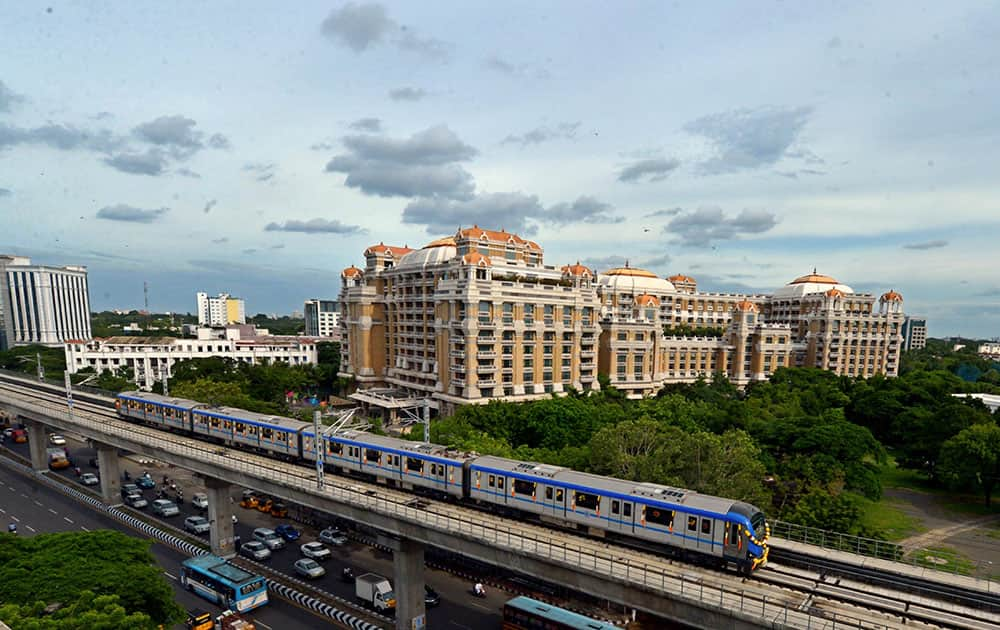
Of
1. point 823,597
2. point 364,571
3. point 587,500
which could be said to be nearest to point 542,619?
point 587,500

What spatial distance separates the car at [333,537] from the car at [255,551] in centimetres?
407

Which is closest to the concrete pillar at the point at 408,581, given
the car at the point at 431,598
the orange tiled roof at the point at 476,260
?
the car at the point at 431,598

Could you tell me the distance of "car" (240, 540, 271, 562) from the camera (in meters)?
37.8

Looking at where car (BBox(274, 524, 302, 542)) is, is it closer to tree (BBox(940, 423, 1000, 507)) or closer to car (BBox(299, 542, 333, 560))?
car (BBox(299, 542, 333, 560))

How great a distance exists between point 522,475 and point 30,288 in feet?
605

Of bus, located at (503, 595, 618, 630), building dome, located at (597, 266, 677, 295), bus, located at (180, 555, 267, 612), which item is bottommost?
bus, located at (180, 555, 267, 612)

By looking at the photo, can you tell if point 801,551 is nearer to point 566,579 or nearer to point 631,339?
point 566,579

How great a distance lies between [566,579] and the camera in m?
22.2

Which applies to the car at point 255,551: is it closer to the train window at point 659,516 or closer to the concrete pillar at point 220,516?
the concrete pillar at point 220,516

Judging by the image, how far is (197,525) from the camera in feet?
138

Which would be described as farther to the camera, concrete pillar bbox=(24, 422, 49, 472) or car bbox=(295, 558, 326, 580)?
concrete pillar bbox=(24, 422, 49, 472)

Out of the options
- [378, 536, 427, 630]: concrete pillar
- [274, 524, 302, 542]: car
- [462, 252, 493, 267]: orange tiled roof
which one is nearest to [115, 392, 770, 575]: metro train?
[378, 536, 427, 630]: concrete pillar

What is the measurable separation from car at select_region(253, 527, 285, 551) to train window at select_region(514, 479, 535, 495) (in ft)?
76.2

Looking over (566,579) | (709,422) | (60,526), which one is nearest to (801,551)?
(566,579)
